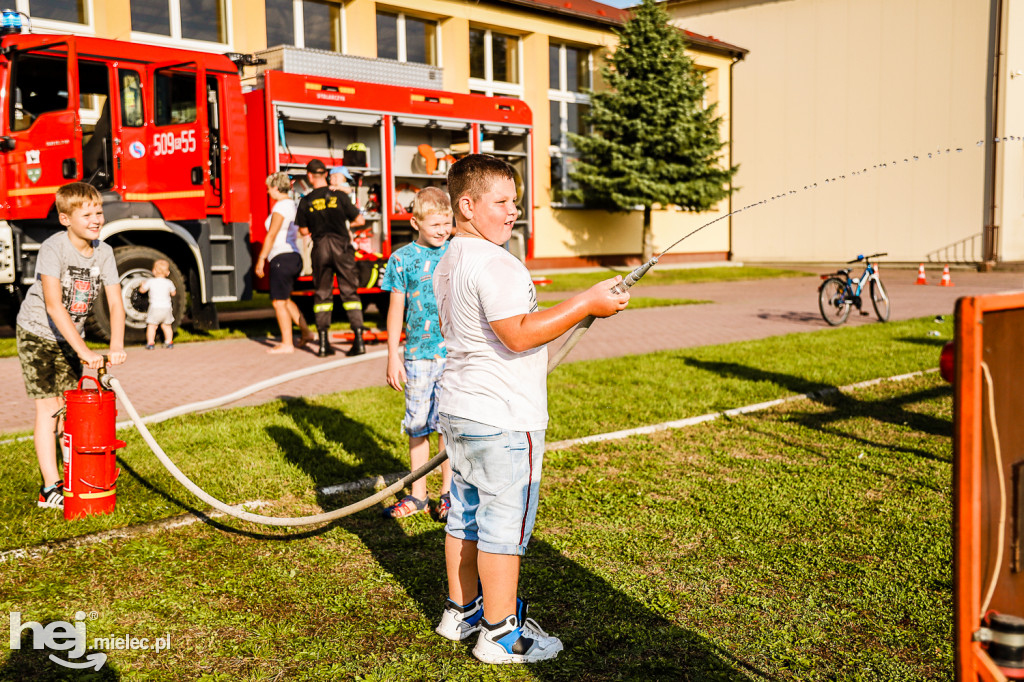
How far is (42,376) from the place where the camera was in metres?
5.11

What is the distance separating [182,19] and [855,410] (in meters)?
17.2

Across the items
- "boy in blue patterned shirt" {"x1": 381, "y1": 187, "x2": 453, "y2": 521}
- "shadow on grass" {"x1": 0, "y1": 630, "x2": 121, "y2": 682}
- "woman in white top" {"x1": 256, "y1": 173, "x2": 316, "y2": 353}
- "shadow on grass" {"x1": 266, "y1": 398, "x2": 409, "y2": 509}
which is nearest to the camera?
"shadow on grass" {"x1": 0, "y1": 630, "x2": 121, "y2": 682}

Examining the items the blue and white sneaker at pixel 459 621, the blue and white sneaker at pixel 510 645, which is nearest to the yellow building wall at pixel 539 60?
the blue and white sneaker at pixel 459 621

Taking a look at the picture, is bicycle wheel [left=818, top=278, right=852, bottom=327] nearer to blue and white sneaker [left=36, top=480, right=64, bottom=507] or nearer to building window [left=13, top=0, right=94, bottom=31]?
blue and white sneaker [left=36, top=480, right=64, bottom=507]

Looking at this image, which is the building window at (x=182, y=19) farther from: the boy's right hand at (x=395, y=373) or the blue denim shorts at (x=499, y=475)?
the blue denim shorts at (x=499, y=475)

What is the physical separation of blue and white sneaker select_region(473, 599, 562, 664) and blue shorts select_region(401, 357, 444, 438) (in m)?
1.68

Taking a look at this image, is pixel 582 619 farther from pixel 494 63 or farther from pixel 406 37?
pixel 494 63

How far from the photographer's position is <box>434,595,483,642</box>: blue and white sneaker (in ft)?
11.5

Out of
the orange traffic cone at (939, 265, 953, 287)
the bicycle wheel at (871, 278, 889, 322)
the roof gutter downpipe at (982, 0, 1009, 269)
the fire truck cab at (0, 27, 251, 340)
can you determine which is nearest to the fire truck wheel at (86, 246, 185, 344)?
the fire truck cab at (0, 27, 251, 340)

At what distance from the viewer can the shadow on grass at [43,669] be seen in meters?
3.24

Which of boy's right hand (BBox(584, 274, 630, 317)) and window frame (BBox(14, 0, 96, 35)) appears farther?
window frame (BBox(14, 0, 96, 35))

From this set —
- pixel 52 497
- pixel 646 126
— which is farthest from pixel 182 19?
pixel 52 497

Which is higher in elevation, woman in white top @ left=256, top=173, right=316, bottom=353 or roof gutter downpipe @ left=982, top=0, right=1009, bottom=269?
roof gutter downpipe @ left=982, top=0, right=1009, bottom=269

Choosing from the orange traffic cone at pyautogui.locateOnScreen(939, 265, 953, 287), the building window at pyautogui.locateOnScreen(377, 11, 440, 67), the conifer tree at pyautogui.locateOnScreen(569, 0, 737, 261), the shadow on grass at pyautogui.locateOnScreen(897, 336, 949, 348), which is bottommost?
the shadow on grass at pyautogui.locateOnScreen(897, 336, 949, 348)
